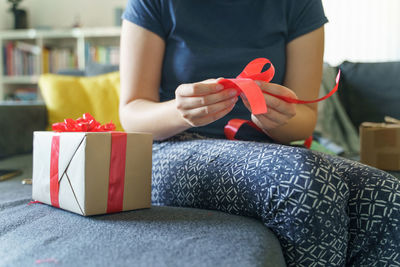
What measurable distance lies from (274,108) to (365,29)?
8.47 ft

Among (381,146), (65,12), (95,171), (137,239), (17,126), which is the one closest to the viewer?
(137,239)

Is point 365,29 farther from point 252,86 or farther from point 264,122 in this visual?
point 252,86

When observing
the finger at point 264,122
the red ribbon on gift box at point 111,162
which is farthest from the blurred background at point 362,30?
the red ribbon on gift box at point 111,162

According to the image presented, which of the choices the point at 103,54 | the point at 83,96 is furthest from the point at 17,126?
the point at 103,54

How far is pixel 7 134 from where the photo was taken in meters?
1.42

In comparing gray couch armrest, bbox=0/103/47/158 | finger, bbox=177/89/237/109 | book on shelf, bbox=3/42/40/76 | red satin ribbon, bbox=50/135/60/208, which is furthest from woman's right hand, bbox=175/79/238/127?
book on shelf, bbox=3/42/40/76

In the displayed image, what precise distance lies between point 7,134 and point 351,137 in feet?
4.52

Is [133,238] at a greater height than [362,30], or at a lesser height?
lesser

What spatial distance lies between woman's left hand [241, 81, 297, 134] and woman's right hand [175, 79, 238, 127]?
41 mm

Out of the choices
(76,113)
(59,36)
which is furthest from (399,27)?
(59,36)

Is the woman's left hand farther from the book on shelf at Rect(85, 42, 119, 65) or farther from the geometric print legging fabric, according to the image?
the book on shelf at Rect(85, 42, 119, 65)

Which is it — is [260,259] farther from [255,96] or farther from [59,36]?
[59,36]

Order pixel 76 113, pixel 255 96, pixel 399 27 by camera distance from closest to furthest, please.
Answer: pixel 255 96 < pixel 76 113 < pixel 399 27

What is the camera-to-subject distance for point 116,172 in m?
0.64
